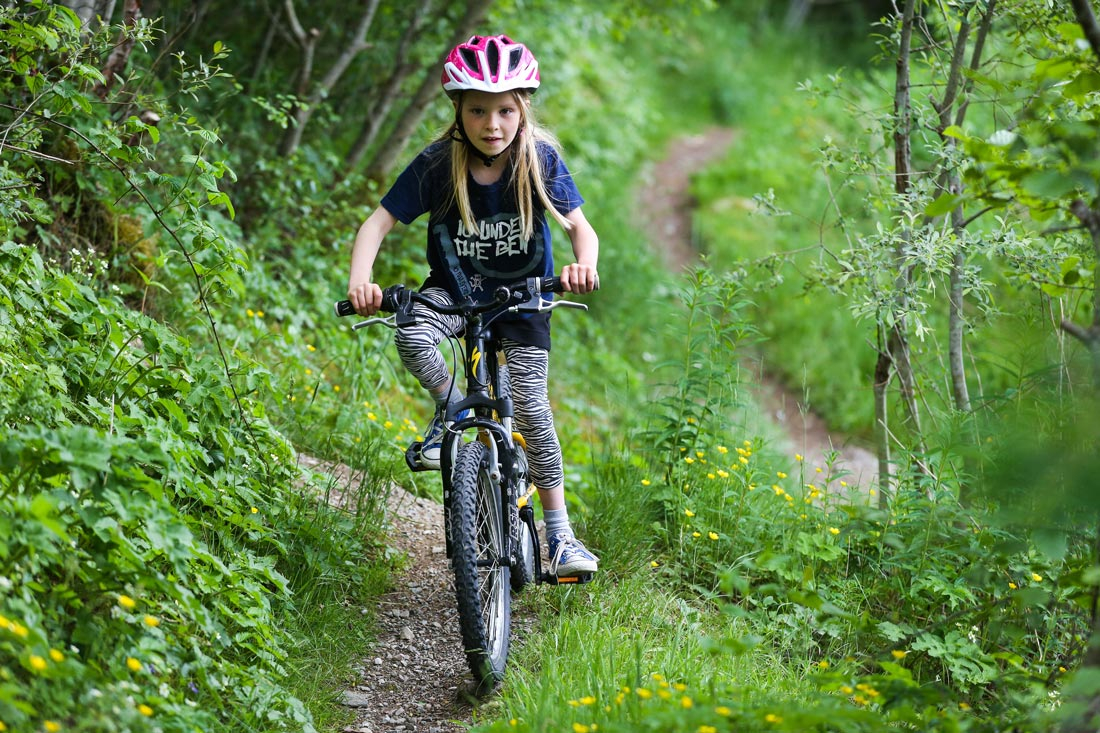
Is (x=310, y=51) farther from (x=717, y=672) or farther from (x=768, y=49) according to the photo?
(x=768, y=49)

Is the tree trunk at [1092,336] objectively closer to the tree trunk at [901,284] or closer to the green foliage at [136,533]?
the tree trunk at [901,284]

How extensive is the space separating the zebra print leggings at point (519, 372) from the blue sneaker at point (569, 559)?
22 centimetres

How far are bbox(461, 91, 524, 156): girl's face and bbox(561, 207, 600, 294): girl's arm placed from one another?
0.37 m

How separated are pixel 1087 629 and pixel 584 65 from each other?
1041cm

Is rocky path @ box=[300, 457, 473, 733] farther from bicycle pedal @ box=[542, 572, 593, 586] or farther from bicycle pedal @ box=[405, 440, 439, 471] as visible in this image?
bicycle pedal @ box=[405, 440, 439, 471]

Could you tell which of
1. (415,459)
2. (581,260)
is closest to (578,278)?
(581,260)

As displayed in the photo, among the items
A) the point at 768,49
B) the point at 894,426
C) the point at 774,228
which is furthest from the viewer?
the point at 768,49

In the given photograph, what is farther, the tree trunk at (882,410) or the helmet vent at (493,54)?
the tree trunk at (882,410)

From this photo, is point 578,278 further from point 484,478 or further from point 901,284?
point 901,284

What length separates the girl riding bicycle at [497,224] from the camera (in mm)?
3615

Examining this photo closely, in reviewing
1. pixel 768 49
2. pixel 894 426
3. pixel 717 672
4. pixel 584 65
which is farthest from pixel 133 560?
pixel 768 49

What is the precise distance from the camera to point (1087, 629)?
3.96 metres

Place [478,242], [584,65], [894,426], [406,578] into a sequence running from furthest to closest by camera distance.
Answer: [584,65] < [894,426] < [406,578] < [478,242]

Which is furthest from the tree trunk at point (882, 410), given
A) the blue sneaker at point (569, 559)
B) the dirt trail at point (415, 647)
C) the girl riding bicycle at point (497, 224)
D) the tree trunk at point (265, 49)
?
the tree trunk at point (265, 49)
